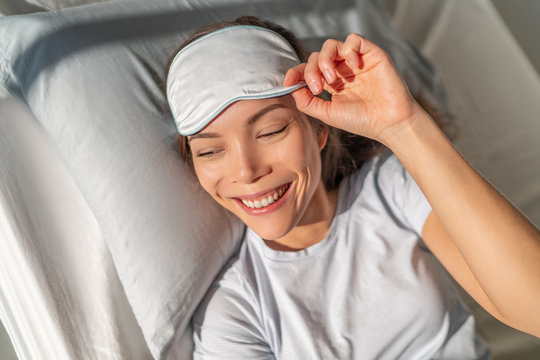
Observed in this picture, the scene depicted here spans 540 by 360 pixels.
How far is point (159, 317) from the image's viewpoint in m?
0.94

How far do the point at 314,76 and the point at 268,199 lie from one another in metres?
0.25

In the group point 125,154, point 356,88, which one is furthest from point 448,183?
point 125,154

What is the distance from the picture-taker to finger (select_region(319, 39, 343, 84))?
74 centimetres

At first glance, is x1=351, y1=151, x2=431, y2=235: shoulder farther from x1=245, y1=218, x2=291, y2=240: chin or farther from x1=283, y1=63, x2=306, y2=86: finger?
x1=283, y1=63, x2=306, y2=86: finger

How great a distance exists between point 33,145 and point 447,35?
1.31 m

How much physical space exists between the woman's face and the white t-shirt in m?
0.14

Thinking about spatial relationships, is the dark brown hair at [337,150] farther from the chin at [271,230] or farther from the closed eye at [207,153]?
the chin at [271,230]

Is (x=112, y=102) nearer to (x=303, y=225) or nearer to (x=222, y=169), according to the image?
(x=222, y=169)

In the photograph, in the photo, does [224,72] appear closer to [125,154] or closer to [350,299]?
[125,154]

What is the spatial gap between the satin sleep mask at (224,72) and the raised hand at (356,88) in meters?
0.05

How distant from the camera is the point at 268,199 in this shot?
887 millimetres

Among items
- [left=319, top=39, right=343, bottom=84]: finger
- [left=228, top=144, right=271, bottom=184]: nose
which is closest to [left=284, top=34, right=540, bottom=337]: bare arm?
[left=319, top=39, right=343, bottom=84]: finger

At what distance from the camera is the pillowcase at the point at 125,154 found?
0.95 meters

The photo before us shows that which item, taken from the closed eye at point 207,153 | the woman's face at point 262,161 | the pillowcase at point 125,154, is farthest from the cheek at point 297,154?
the pillowcase at point 125,154
